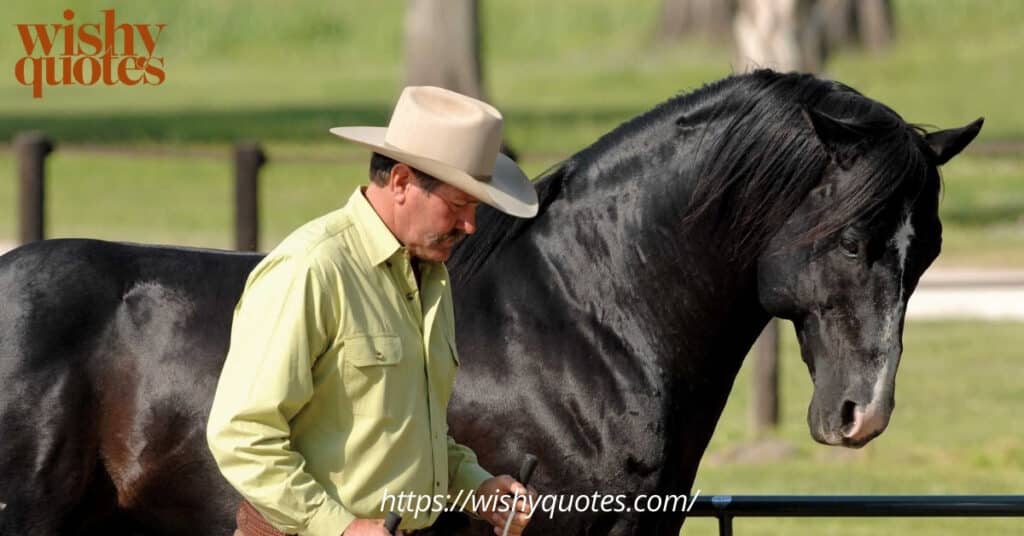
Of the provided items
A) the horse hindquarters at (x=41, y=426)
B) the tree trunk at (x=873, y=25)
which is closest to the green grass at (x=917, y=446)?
the horse hindquarters at (x=41, y=426)

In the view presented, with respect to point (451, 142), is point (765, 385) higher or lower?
lower

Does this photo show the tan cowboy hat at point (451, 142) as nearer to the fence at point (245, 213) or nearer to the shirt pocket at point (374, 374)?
the shirt pocket at point (374, 374)

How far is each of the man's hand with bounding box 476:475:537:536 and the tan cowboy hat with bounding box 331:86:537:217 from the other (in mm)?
569

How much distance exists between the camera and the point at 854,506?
458cm

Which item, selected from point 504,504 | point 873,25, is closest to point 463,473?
point 504,504

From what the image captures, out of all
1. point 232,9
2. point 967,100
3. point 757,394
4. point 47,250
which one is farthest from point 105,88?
point 47,250

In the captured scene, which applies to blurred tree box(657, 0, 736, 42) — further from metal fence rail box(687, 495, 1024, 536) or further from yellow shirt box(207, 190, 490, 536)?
yellow shirt box(207, 190, 490, 536)

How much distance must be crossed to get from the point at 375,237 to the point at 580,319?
3.26 feet

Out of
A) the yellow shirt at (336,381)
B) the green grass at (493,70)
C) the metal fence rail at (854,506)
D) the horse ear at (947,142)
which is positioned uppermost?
the horse ear at (947,142)

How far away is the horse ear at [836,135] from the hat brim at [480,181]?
0.77 m

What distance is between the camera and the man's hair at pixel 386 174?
346 cm

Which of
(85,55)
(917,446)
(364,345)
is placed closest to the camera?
(364,345)

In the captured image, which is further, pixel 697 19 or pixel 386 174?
pixel 697 19

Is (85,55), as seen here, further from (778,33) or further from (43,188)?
(778,33)
